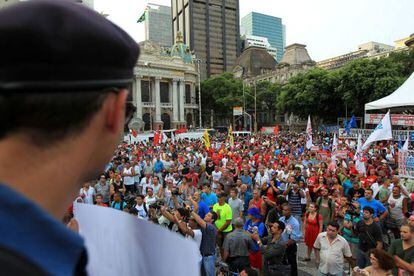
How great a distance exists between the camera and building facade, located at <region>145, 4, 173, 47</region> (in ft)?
416

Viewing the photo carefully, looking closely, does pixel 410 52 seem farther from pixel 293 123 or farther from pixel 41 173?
pixel 41 173

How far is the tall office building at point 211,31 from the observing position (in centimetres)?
9644

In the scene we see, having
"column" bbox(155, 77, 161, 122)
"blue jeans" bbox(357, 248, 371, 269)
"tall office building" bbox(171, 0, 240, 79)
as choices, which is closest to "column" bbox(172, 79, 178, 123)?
"column" bbox(155, 77, 161, 122)

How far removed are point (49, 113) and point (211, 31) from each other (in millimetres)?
102300

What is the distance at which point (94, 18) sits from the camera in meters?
0.60

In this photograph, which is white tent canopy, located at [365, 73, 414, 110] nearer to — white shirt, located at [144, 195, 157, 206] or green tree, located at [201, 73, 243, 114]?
white shirt, located at [144, 195, 157, 206]

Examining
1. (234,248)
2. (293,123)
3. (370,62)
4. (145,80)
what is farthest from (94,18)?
(293,123)

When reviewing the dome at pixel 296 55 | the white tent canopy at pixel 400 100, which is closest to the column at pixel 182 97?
the dome at pixel 296 55

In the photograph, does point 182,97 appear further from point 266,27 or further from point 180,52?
point 266,27

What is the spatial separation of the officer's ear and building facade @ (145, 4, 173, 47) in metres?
130

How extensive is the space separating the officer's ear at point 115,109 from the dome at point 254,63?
88028 millimetres

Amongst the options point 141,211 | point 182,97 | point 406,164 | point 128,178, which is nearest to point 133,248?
point 141,211

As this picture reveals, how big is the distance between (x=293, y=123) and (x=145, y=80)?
27.1 meters

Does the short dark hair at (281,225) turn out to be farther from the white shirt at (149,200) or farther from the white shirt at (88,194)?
the white shirt at (88,194)
